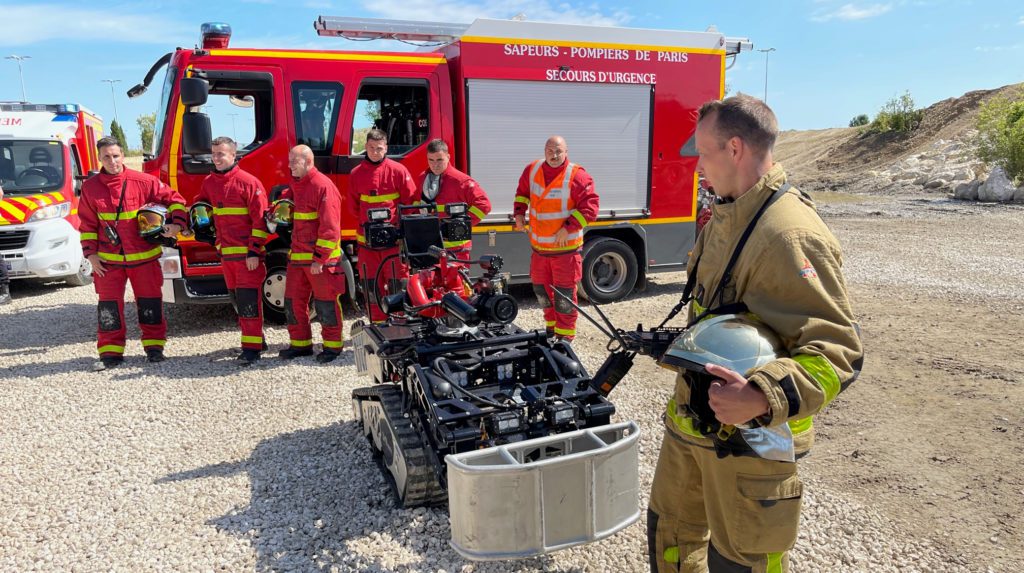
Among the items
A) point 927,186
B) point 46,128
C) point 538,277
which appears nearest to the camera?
point 538,277

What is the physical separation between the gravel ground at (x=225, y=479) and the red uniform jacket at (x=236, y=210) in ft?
3.48

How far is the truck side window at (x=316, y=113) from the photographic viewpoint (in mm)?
6629

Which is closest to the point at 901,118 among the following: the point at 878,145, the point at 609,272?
the point at 878,145

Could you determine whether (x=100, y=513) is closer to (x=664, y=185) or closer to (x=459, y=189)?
(x=459, y=189)

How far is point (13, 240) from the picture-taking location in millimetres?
9086

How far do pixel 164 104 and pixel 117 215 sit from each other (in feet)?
4.30

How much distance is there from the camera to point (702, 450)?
2133 millimetres

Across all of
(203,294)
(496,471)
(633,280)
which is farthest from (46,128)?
(496,471)

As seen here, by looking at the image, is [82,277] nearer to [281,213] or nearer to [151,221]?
[151,221]

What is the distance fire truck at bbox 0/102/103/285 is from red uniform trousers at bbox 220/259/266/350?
4584 mm

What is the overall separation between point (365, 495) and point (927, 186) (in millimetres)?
28593

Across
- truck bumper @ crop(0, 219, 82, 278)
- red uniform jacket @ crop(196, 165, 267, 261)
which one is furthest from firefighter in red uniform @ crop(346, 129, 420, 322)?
truck bumper @ crop(0, 219, 82, 278)

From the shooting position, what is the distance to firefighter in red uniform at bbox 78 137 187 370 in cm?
595

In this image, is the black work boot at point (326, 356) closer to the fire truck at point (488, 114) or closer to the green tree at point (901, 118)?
the fire truck at point (488, 114)
